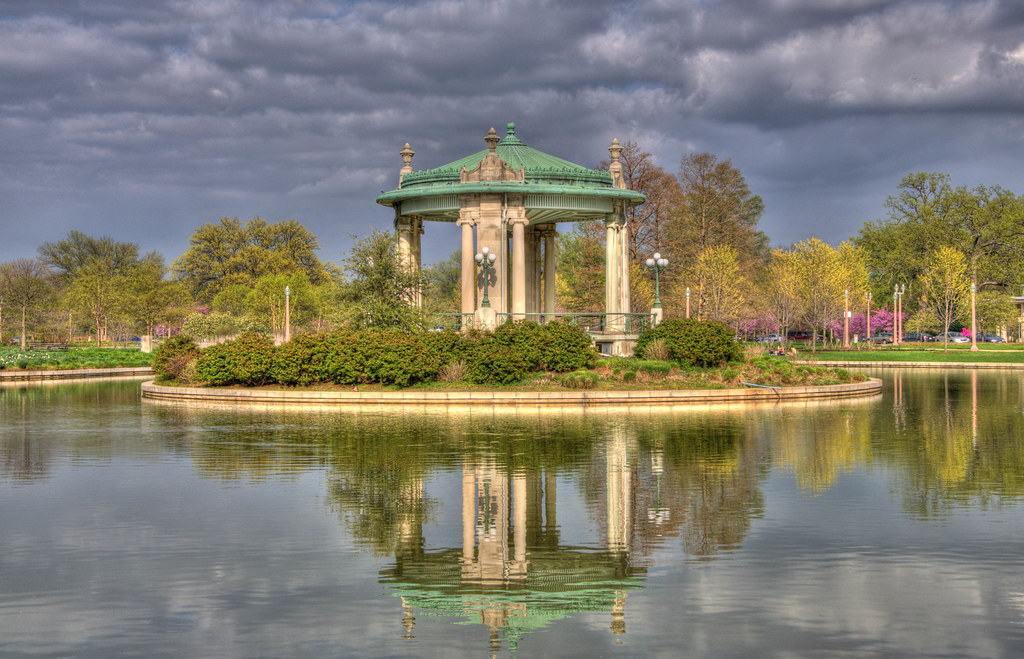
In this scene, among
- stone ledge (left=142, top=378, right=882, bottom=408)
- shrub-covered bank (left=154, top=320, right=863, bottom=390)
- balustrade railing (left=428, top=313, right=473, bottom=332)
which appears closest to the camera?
stone ledge (left=142, top=378, right=882, bottom=408)

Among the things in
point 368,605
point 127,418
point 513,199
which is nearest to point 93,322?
point 513,199

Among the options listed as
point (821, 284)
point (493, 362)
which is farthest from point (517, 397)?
point (821, 284)

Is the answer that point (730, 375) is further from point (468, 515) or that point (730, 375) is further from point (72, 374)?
point (72, 374)

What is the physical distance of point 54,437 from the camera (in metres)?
17.1

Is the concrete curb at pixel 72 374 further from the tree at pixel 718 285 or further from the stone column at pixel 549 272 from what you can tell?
the tree at pixel 718 285

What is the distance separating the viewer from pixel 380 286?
29953 mm

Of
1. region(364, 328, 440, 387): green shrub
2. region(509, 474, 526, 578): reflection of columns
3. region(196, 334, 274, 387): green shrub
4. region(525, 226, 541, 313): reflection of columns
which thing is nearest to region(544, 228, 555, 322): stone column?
region(525, 226, 541, 313): reflection of columns

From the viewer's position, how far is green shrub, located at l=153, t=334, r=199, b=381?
2906 centimetres

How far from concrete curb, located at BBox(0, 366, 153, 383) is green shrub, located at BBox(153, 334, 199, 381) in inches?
429

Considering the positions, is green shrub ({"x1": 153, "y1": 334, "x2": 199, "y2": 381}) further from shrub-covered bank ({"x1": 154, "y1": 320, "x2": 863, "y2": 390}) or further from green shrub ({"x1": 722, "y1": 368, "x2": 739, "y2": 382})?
green shrub ({"x1": 722, "y1": 368, "x2": 739, "y2": 382})

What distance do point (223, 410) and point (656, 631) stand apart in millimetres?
17785

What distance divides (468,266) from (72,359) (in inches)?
866

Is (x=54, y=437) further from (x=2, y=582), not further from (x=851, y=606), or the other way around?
(x=851, y=606)

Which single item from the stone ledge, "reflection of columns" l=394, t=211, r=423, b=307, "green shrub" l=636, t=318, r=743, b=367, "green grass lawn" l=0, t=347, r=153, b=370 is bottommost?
the stone ledge
